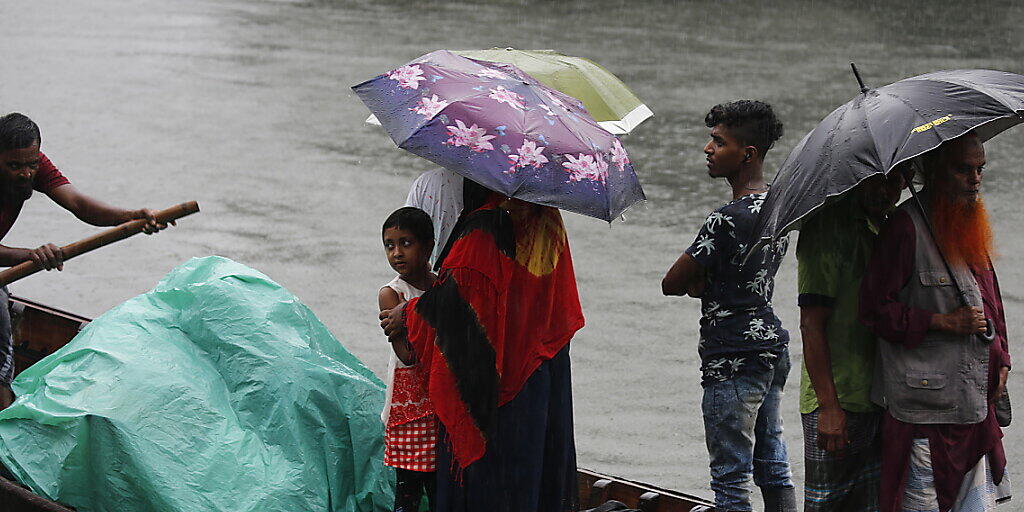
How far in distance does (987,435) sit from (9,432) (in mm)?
2930

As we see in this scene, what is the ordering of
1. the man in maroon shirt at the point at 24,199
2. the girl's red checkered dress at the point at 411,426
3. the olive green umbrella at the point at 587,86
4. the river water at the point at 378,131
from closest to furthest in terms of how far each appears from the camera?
1. the girl's red checkered dress at the point at 411,426
2. the man in maroon shirt at the point at 24,199
3. the olive green umbrella at the point at 587,86
4. the river water at the point at 378,131

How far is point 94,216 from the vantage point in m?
4.92

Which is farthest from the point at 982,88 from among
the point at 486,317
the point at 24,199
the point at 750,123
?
the point at 24,199

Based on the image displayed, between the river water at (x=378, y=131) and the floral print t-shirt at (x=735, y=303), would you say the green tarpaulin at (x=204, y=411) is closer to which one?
the floral print t-shirt at (x=735, y=303)

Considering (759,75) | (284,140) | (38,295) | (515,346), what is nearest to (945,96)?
(515,346)

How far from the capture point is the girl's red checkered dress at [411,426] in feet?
13.3

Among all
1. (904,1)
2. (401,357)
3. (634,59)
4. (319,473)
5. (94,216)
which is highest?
(904,1)

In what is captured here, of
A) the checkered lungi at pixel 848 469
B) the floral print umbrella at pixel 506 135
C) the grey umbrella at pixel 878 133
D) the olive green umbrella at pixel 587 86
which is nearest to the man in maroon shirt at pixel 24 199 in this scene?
the floral print umbrella at pixel 506 135

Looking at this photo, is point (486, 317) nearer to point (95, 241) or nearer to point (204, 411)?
point (204, 411)

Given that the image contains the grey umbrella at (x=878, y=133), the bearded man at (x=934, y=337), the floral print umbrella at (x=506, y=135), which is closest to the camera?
the grey umbrella at (x=878, y=133)

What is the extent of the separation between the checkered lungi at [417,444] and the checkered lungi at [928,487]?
1.37 metres

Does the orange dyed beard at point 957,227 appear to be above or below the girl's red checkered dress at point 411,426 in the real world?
above

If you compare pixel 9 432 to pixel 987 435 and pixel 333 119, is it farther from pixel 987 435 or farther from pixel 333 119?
pixel 333 119

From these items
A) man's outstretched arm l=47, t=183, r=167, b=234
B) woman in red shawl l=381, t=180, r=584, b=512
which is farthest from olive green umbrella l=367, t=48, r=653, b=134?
man's outstretched arm l=47, t=183, r=167, b=234
